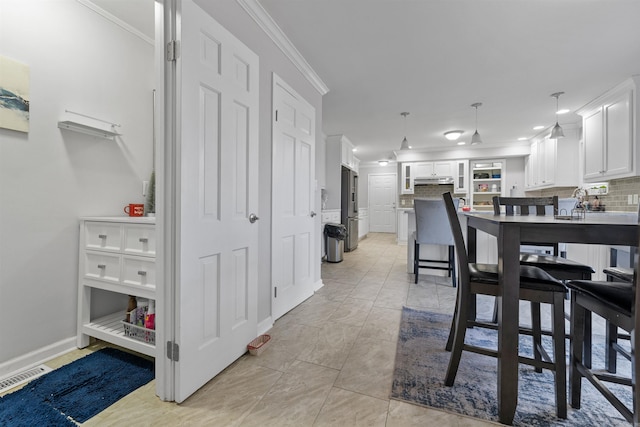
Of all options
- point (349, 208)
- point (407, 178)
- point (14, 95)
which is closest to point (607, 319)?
point (14, 95)

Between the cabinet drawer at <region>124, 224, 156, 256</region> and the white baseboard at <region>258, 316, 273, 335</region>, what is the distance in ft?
3.10

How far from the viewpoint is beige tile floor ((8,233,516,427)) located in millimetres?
1249

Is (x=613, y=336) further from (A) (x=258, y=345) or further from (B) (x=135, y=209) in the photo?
(B) (x=135, y=209)

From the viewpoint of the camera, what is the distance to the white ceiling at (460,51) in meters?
2.04

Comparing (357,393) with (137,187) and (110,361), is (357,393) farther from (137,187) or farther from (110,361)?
(137,187)

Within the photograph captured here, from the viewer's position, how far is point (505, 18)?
2137mm

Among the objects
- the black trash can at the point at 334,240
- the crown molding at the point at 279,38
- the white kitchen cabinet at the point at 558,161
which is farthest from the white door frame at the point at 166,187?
the white kitchen cabinet at the point at 558,161

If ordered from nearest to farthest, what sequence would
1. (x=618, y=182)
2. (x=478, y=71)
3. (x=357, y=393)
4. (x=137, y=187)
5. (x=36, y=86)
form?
1. (x=357, y=393)
2. (x=36, y=86)
3. (x=137, y=187)
4. (x=478, y=71)
5. (x=618, y=182)

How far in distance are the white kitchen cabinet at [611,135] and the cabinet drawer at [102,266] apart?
17.3 feet

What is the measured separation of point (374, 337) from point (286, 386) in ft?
2.67

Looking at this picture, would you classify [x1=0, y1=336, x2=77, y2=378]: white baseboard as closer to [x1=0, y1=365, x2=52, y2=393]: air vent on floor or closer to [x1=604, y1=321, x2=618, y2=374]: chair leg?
[x1=0, y1=365, x2=52, y2=393]: air vent on floor

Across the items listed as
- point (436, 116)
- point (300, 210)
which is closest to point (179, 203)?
point (300, 210)

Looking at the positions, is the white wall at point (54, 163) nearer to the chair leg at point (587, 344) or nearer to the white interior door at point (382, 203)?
the chair leg at point (587, 344)

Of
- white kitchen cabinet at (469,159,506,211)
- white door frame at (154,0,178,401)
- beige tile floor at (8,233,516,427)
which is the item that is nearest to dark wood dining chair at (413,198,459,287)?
beige tile floor at (8,233,516,427)
